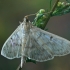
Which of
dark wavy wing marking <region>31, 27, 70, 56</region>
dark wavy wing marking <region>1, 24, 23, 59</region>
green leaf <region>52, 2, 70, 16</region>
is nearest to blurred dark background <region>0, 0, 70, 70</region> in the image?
dark wavy wing marking <region>1, 24, 23, 59</region>

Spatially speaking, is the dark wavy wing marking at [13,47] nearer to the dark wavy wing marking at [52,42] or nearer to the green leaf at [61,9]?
the dark wavy wing marking at [52,42]

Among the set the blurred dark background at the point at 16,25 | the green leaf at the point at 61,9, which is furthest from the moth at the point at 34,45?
the blurred dark background at the point at 16,25

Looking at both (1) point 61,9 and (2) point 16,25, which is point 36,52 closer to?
(1) point 61,9

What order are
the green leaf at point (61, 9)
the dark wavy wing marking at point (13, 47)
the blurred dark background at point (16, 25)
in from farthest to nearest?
the blurred dark background at point (16, 25) → the dark wavy wing marking at point (13, 47) → the green leaf at point (61, 9)

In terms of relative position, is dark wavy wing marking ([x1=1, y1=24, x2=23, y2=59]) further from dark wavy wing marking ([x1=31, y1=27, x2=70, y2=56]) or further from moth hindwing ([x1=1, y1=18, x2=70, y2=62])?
dark wavy wing marking ([x1=31, y1=27, x2=70, y2=56])

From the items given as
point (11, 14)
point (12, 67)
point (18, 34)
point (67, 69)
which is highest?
point (18, 34)

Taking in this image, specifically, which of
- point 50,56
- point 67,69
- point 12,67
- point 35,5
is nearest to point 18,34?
point 50,56

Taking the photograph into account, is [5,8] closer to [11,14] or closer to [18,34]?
[11,14]

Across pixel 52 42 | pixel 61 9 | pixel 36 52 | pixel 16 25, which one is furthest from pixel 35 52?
pixel 16 25
